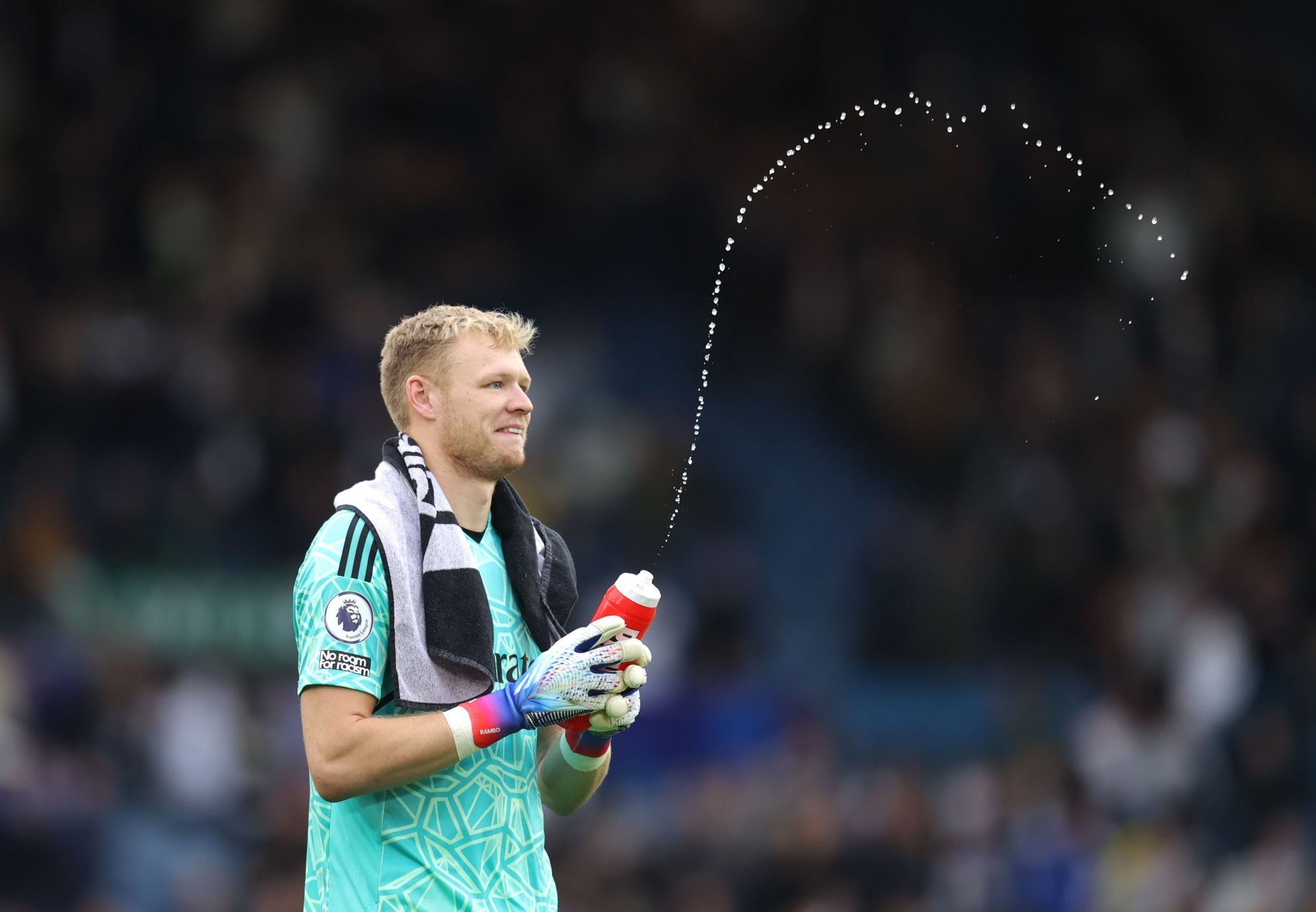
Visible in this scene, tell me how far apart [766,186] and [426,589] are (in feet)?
33.0

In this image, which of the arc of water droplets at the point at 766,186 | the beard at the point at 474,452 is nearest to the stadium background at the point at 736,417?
the arc of water droplets at the point at 766,186

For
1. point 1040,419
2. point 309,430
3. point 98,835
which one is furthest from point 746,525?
point 98,835

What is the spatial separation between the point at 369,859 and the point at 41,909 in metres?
6.48

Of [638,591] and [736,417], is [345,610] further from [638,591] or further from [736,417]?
[736,417]

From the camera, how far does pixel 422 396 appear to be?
13.3 ft

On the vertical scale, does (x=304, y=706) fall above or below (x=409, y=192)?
below

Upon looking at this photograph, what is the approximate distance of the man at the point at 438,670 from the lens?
3607 millimetres

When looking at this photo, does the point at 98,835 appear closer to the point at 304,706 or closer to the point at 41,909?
the point at 41,909

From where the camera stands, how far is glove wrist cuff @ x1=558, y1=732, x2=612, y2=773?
13.5 feet

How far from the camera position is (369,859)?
3672mm

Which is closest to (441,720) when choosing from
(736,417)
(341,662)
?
(341,662)

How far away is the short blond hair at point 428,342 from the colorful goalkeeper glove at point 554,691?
756mm

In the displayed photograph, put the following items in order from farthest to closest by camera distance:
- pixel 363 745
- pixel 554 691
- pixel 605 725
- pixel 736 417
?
pixel 736 417 → pixel 605 725 → pixel 554 691 → pixel 363 745

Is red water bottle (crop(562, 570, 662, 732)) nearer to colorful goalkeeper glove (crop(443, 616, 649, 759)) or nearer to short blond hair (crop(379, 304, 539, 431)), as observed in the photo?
colorful goalkeeper glove (crop(443, 616, 649, 759))
